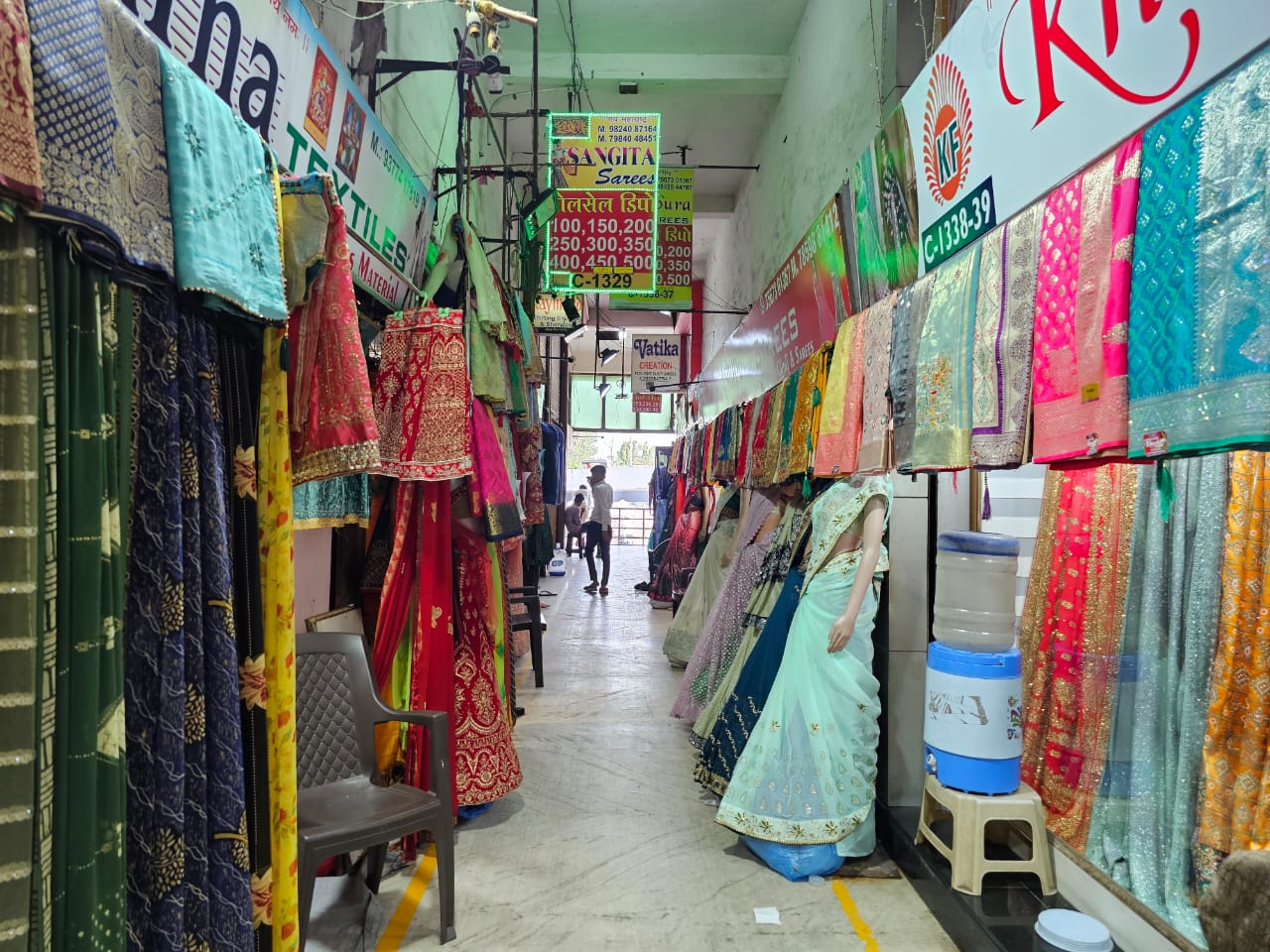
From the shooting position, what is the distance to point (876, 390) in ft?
9.52

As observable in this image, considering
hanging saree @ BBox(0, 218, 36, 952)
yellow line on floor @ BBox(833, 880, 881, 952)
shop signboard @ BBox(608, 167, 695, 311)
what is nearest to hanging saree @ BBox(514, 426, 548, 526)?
shop signboard @ BBox(608, 167, 695, 311)

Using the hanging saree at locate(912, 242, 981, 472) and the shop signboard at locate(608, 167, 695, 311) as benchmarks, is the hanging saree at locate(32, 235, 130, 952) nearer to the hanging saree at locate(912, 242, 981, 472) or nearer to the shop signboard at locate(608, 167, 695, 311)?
the hanging saree at locate(912, 242, 981, 472)

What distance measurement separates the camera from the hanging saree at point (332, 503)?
9.25ft

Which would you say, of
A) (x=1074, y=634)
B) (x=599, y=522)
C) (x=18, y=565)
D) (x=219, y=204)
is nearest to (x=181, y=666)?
(x=18, y=565)

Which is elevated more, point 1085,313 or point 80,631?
point 1085,313

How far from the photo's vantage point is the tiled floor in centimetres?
263

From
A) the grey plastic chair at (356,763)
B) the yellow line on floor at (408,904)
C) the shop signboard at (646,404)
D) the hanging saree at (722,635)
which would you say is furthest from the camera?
the shop signboard at (646,404)

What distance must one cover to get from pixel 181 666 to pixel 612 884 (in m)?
2.21

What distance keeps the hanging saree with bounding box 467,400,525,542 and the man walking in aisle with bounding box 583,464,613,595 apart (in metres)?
7.49

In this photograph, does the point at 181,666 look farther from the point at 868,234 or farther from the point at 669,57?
the point at 669,57

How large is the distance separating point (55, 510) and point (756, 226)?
787cm

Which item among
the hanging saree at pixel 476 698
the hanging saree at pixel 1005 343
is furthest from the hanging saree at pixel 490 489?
the hanging saree at pixel 1005 343

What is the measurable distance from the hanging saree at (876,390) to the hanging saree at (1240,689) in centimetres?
98

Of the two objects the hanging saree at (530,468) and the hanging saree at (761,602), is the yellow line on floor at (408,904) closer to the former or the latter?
the hanging saree at (761,602)
